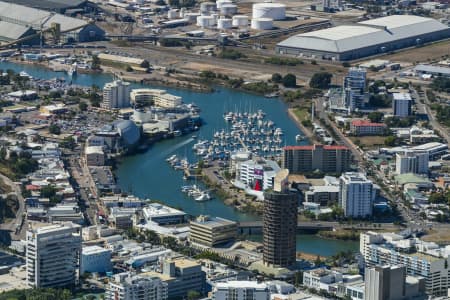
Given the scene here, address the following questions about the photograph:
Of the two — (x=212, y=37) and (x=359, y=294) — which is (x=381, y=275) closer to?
(x=359, y=294)

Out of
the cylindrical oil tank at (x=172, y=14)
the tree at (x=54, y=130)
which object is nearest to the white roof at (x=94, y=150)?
the tree at (x=54, y=130)

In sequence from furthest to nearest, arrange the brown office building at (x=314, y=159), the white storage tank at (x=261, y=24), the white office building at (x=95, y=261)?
the white storage tank at (x=261, y=24)
the brown office building at (x=314, y=159)
the white office building at (x=95, y=261)

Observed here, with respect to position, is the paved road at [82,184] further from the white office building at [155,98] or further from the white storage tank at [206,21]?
the white storage tank at [206,21]

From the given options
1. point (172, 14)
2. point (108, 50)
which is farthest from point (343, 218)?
point (172, 14)

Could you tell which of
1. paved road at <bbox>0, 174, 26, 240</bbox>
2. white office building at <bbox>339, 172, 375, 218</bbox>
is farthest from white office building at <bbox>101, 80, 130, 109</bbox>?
white office building at <bbox>339, 172, 375, 218</bbox>

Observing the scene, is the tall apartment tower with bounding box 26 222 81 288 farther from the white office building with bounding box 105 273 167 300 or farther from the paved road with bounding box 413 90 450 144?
the paved road with bounding box 413 90 450 144
